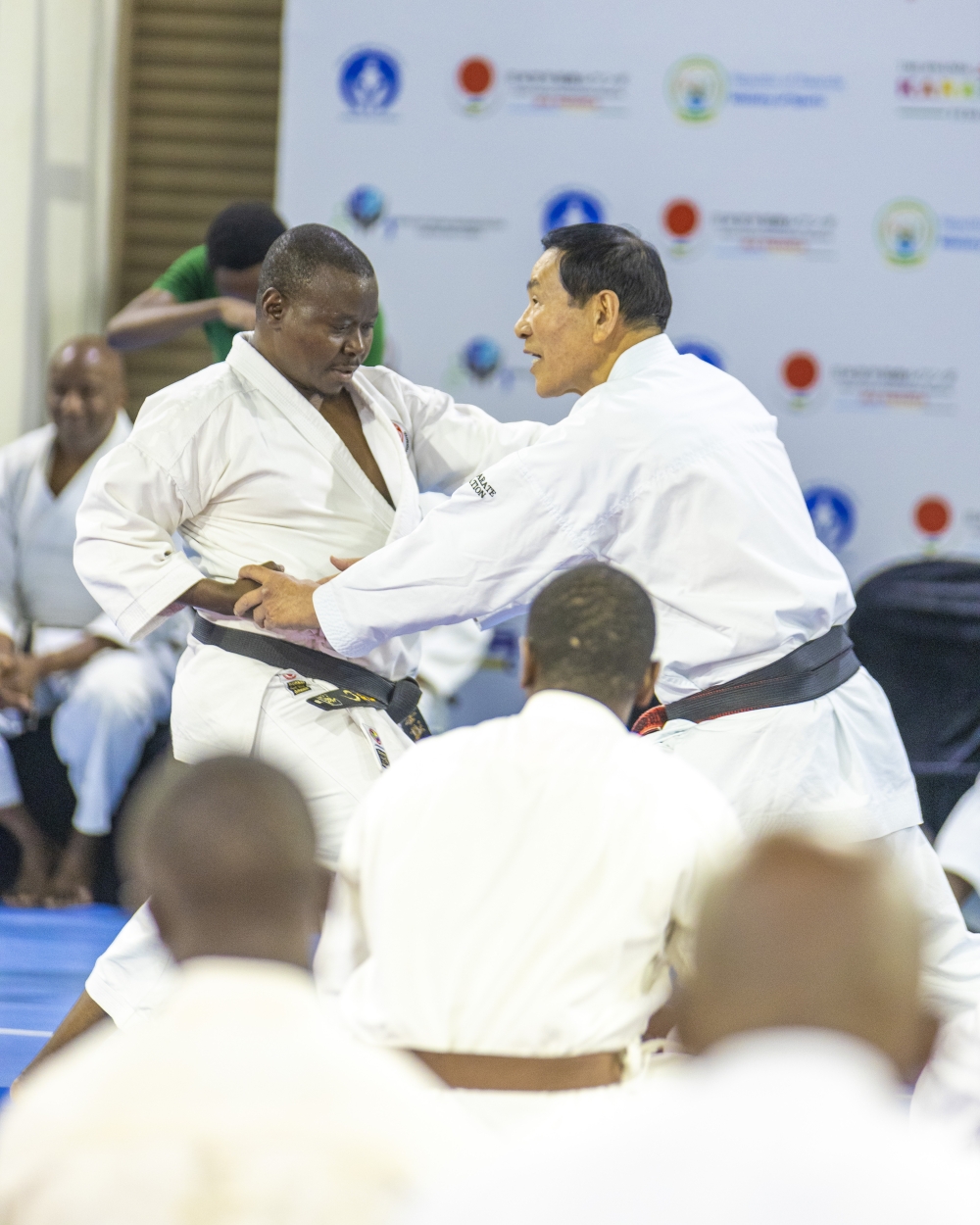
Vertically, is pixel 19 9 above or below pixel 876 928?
above

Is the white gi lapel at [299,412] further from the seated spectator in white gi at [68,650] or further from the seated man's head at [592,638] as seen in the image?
the seated spectator in white gi at [68,650]

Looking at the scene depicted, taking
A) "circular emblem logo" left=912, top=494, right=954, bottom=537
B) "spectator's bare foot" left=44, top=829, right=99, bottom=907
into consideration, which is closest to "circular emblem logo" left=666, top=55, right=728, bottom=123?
"circular emblem logo" left=912, top=494, right=954, bottom=537

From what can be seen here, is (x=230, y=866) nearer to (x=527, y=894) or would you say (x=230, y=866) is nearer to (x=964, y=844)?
(x=527, y=894)

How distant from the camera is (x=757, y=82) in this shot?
5.11 m

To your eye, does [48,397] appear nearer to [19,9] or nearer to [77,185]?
[77,185]

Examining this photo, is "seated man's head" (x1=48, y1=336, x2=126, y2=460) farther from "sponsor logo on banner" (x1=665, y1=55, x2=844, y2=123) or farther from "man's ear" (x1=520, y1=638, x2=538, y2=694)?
"man's ear" (x1=520, y1=638, x2=538, y2=694)

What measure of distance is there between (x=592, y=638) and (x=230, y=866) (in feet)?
2.45

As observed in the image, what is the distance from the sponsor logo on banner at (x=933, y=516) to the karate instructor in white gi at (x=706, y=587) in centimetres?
235

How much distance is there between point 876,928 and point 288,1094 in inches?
18.9

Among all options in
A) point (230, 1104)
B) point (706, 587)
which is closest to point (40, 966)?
point (706, 587)

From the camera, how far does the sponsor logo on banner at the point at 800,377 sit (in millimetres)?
5145

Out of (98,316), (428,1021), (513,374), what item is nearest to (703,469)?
(428,1021)

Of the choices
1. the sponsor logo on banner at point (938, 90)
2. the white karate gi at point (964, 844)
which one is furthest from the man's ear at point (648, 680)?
the sponsor logo on banner at point (938, 90)

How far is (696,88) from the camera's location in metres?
5.13
